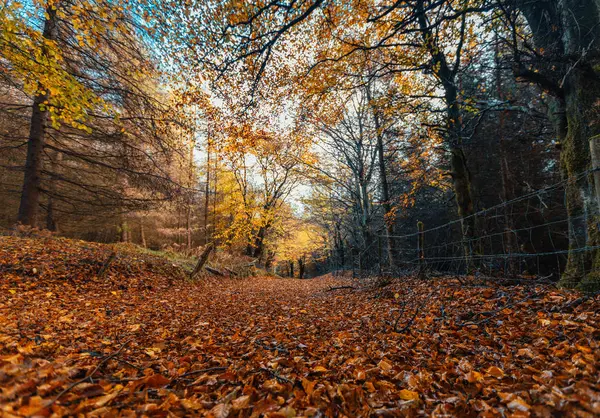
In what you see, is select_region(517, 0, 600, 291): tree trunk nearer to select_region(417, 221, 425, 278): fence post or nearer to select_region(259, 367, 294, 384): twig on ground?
select_region(417, 221, 425, 278): fence post

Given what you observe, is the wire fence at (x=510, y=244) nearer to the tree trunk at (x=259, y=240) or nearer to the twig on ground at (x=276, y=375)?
the twig on ground at (x=276, y=375)

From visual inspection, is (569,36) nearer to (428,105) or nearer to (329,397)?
(428,105)

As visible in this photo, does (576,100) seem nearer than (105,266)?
Yes

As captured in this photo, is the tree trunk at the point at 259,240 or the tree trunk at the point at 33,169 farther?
the tree trunk at the point at 259,240

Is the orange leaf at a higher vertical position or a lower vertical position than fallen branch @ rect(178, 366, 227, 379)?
lower

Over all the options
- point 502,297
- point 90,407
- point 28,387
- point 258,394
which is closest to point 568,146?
point 502,297

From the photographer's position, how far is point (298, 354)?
236cm

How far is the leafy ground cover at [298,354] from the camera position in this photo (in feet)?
4.49

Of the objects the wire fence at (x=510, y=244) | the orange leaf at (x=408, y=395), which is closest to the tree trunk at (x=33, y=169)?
the wire fence at (x=510, y=244)

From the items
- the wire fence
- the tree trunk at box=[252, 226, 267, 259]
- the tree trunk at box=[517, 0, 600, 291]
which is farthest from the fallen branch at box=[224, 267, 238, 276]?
the tree trunk at box=[517, 0, 600, 291]

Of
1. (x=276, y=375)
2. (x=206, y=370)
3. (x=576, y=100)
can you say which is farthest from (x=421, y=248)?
(x=206, y=370)

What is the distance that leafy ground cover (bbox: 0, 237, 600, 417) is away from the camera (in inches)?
53.8

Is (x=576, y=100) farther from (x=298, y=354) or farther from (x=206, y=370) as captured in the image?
(x=206, y=370)

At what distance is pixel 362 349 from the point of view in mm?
2396
